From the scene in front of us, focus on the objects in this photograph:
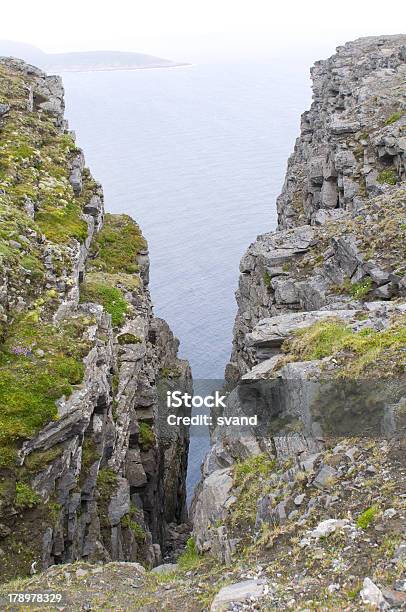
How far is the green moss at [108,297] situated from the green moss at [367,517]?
22065 mm

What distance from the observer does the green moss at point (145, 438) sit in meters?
36.9

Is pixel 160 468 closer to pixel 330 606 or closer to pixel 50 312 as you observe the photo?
pixel 50 312

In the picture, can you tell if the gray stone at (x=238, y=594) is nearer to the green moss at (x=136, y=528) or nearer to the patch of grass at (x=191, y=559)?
the patch of grass at (x=191, y=559)

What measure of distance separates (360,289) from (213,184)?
114 m

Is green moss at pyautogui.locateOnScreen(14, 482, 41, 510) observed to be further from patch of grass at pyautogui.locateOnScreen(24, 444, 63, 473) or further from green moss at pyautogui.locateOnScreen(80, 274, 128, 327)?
green moss at pyautogui.locateOnScreen(80, 274, 128, 327)

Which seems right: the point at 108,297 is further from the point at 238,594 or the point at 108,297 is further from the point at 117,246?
the point at 238,594

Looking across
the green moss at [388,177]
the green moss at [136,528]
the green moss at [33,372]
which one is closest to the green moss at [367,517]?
the green moss at [33,372]

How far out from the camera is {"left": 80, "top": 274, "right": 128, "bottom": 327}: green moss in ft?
113

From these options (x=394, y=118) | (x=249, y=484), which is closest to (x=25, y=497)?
(x=249, y=484)

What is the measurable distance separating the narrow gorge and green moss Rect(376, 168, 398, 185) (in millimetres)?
235

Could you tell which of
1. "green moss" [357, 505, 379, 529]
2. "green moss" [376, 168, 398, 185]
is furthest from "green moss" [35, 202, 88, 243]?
"green moss" [357, 505, 379, 529]

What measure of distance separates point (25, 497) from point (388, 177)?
33.5 meters

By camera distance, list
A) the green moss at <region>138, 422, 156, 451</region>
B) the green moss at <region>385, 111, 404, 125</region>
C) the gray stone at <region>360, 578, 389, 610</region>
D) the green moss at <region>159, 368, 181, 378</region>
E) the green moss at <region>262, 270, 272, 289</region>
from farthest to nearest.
Result: the green moss at <region>159, 368, 181, 378</region>, the green moss at <region>385, 111, 404, 125</region>, the green moss at <region>138, 422, 156, 451</region>, the green moss at <region>262, 270, 272, 289</region>, the gray stone at <region>360, 578, 389, 610</region>

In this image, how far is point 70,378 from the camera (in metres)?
22.8
